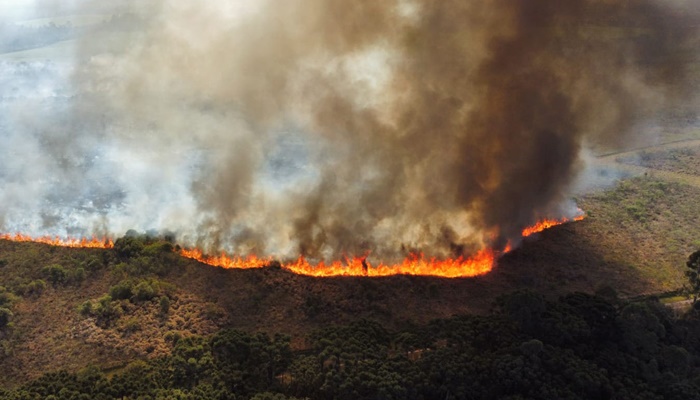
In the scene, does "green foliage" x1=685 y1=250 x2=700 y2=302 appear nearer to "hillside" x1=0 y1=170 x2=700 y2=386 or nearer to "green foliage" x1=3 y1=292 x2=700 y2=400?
"hillside" x1=0 y1=170 x2=700 y2=386

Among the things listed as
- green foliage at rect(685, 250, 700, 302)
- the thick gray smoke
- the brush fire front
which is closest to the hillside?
the brush fire front

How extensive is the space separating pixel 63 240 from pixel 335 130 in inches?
866

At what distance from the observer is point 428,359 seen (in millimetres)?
34750

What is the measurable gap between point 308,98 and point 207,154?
1207 cm

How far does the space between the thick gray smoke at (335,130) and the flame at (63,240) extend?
106 cm

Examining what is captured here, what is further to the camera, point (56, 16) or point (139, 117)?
point (56, 16)

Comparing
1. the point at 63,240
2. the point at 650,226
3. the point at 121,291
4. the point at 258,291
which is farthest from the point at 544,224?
the point at 63,240

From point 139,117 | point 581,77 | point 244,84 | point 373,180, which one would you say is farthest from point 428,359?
point 139,117

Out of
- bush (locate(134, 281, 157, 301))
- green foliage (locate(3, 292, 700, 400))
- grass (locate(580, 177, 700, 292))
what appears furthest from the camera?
grass (locate(580, 177, 700, 292))

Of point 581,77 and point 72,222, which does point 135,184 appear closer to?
point 72,222

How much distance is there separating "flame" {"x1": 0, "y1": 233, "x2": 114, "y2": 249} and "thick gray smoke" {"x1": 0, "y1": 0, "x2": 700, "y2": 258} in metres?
1.06

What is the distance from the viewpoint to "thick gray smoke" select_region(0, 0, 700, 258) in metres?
47.8

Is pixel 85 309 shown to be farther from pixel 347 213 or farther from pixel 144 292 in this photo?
pixel 347 213

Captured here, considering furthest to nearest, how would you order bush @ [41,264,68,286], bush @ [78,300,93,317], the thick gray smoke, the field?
the thick gray smoke < bush @ [41,264,68,286] < bush @ [78,300,93,317] < the field
